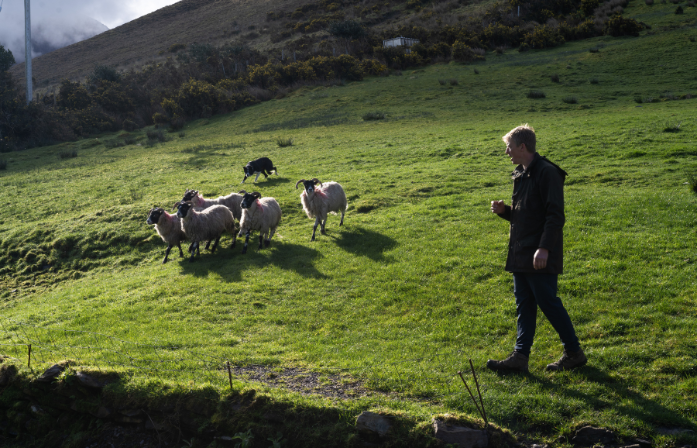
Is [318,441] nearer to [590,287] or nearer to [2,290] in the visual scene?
[590,287]

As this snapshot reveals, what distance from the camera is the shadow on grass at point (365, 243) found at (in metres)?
11.8

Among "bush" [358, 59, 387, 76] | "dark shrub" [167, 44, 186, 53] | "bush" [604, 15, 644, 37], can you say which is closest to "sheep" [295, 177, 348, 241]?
"bush" [358, 59, 387, 76]

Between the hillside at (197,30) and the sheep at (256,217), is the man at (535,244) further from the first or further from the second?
the hillside at (197,30)

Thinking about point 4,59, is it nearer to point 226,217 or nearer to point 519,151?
point 226,217

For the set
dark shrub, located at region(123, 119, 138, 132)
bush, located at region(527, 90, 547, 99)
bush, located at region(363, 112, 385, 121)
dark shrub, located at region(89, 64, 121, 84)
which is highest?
dark shrub, located at region(89, 64, 121, 84)

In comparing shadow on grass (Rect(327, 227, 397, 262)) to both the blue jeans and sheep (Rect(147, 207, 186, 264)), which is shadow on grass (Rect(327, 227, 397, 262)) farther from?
the blue jeans

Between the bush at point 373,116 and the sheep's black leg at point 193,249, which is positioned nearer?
the sheep's black leg at point 193,249

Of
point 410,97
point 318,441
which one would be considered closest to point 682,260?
point 318,441

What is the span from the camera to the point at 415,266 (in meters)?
10.5

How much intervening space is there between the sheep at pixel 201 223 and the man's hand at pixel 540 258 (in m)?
10.8

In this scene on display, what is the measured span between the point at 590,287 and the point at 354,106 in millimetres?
32508

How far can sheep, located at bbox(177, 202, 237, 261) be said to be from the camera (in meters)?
13.5

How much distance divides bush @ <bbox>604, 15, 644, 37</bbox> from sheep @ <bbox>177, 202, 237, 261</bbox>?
151 ft

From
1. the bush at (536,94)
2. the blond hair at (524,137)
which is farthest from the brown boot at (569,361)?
the bush at (536,94)
